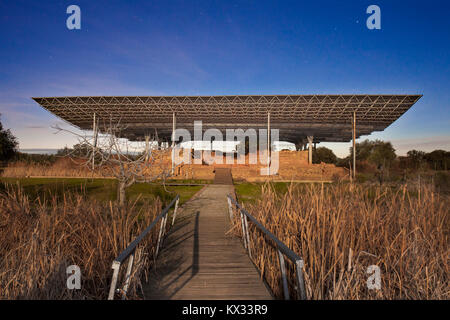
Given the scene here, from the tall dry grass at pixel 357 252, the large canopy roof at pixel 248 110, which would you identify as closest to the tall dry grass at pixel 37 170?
the large canopy roof at pixel 248 110

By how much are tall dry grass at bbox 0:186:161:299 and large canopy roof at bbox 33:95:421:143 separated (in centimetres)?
1717

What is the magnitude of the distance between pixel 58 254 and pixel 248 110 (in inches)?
798

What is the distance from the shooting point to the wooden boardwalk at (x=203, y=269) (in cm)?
292

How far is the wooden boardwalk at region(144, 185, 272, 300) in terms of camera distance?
2.92 metres

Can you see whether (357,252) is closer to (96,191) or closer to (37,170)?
(96,191)

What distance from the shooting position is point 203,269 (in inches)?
143

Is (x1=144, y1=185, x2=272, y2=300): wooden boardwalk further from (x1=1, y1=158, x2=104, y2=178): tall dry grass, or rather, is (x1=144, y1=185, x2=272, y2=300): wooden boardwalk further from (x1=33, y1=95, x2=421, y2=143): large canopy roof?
(x1=33, y1=95, x2=421, y2=143): large canopy roof

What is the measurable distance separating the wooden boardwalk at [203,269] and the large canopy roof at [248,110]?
52.3ft

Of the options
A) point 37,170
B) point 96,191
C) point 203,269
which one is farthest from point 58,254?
point 37,170

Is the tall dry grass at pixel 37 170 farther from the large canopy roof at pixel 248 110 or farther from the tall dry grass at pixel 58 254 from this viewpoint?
the tall dry grass at pixel 58 254

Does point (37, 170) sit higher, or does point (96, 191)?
point (37, 170)
